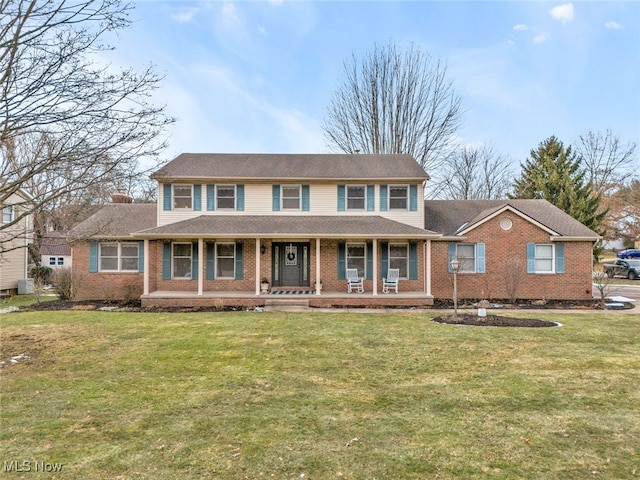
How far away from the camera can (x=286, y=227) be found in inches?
572

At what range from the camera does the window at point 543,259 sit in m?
15.1

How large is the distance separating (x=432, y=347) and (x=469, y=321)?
10.7 ft

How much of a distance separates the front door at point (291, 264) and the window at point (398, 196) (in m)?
4.20

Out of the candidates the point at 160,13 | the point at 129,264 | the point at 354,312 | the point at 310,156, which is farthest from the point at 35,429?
the point at 310,156

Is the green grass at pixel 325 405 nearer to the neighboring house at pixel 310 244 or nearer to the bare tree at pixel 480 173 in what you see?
the neighboring house at pixel 310 244

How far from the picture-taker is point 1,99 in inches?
218

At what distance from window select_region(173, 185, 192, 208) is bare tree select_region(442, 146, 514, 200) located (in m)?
23.1

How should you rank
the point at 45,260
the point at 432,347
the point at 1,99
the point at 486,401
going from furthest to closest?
the point at 45,260 → the point at 432,347 → the point at 1,99 → the point at 486,401

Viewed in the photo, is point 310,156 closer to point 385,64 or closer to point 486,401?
point 385,64

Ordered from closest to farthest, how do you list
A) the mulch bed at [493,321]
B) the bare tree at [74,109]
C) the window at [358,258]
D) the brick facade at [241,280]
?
1. the bare tree at [74,109]
2. the mulch bed at [493,321]
3. the brick facade at [241,280]
4. the window at [358,258]

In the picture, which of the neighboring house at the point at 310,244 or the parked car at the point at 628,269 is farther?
the parked car at the point at 628,269

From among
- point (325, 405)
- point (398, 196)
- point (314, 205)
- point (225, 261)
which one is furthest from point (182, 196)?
point (325, 405)

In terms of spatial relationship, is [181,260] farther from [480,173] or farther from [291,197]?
[480,173]

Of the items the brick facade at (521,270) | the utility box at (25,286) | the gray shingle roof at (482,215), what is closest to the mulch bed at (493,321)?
the brick facade at (521,270)
